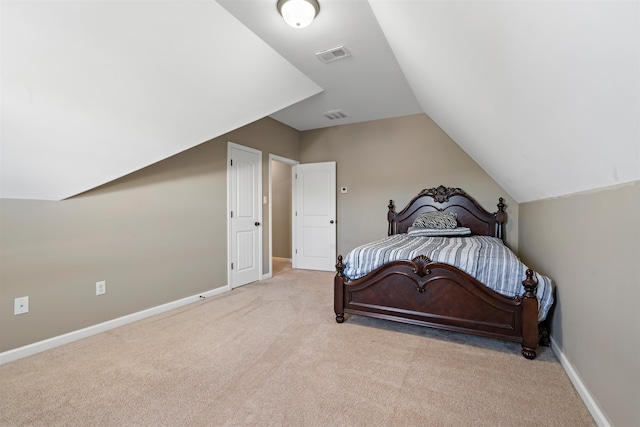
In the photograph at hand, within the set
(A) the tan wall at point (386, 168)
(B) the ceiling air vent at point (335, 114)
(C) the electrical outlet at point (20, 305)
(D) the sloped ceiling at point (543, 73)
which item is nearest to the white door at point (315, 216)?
(A) the tan wall at point (386, 168)

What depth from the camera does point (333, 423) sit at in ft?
4.75

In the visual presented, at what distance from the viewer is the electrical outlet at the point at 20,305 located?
6.91 feet

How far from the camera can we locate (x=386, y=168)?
4688mm

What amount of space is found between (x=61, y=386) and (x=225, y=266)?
2.10 meters

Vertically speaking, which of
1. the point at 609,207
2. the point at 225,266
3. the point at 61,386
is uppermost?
Result: the point at 609,207

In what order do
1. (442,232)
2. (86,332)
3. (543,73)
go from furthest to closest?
(442,232) → (86,332) → (543,73)

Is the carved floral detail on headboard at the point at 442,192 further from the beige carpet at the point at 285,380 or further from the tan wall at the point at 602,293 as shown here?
the beige carpet at the point at 285,380

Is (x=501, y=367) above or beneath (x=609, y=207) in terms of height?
beneath

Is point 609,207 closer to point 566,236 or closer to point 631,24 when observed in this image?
point 566,236

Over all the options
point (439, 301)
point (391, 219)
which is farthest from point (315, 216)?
point (439, 301)

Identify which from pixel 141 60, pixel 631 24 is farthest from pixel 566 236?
pixel 141 60

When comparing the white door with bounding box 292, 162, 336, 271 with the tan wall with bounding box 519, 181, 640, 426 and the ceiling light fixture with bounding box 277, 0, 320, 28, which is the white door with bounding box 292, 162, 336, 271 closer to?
the ceiling light fixture with bounding box 277, 0, 320, 28

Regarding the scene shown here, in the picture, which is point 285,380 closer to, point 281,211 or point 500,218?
point 500,218

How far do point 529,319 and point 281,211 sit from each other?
4972 mm
